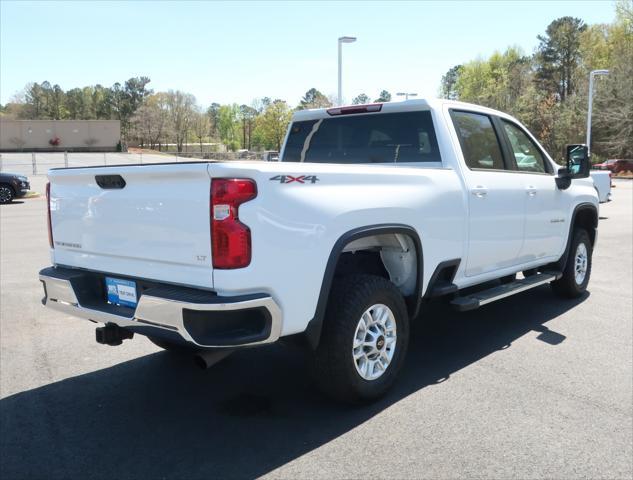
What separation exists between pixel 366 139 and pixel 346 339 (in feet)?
7.16

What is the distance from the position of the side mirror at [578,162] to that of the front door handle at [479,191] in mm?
1778

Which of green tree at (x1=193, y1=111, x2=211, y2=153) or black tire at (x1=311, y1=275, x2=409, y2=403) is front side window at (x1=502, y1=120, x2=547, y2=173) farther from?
green tree at (x1=193, y1=111, x2=211, y2=153)

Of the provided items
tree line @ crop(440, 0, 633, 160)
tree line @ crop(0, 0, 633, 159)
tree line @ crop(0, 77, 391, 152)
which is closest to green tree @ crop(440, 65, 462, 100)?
tree line @ crop(0, 0, 633, 159)

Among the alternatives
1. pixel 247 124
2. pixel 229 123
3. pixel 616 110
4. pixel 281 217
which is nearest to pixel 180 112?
pixel 247 124

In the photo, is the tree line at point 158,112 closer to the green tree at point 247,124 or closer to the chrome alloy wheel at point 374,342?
the green tree at point 247,124

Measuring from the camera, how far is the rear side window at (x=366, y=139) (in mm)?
4918

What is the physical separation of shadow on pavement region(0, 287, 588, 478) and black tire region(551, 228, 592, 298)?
147 cm

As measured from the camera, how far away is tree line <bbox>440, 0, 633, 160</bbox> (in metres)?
43.8

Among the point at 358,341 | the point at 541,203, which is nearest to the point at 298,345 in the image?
the point at 358,341

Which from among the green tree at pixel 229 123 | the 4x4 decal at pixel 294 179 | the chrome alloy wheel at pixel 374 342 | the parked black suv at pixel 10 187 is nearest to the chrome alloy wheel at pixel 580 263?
the chrome alloy wheel at pixel 374 342

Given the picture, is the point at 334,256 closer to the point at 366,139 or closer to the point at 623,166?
the point at 366,139

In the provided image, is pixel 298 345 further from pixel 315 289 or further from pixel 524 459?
pixel 524 459

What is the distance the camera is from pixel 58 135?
68562mm

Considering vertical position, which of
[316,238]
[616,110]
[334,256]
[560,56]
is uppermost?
[560,56]
